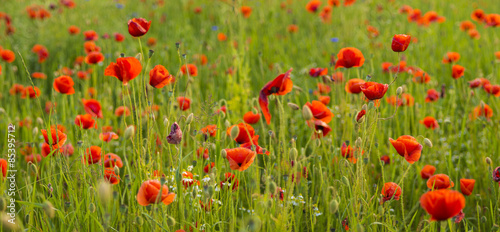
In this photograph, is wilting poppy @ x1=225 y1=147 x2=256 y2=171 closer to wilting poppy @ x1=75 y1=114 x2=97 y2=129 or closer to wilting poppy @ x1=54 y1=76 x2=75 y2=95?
wilting poppy @ x1=75 y1=114 x2=97 y2=129

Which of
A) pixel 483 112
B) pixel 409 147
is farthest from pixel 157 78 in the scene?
pixel 483 112

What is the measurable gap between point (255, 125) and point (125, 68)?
3.96 feet

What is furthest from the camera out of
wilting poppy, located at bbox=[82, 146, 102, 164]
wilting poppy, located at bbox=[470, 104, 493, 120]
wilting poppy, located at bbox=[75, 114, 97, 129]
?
wilting poppy, located at bbox=[470, 104, 493, 120]

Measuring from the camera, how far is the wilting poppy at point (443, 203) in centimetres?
101

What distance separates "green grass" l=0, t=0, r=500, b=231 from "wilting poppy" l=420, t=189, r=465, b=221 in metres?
0.13

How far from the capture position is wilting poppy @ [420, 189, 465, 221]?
3.33 ft

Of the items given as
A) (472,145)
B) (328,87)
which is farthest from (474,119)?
(328,87)

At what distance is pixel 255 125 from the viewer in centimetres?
257

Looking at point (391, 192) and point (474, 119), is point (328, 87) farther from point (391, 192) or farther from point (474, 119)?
point (391, 192)

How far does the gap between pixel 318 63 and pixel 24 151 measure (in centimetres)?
229

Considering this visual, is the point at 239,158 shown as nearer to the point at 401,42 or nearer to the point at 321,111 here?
the point at 321,111

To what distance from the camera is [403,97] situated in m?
2.36

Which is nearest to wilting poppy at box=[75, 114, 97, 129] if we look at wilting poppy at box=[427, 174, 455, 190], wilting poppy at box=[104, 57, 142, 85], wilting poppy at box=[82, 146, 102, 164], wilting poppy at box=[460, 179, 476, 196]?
wilting poppy at box=[82, 146, 102, 164]

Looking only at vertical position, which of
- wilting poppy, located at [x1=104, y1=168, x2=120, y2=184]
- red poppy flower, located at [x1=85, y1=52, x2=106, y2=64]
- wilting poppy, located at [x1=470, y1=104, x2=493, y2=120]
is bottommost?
wilting poppy, located at [x1=104, y1=168, x2=120, y2=184]
